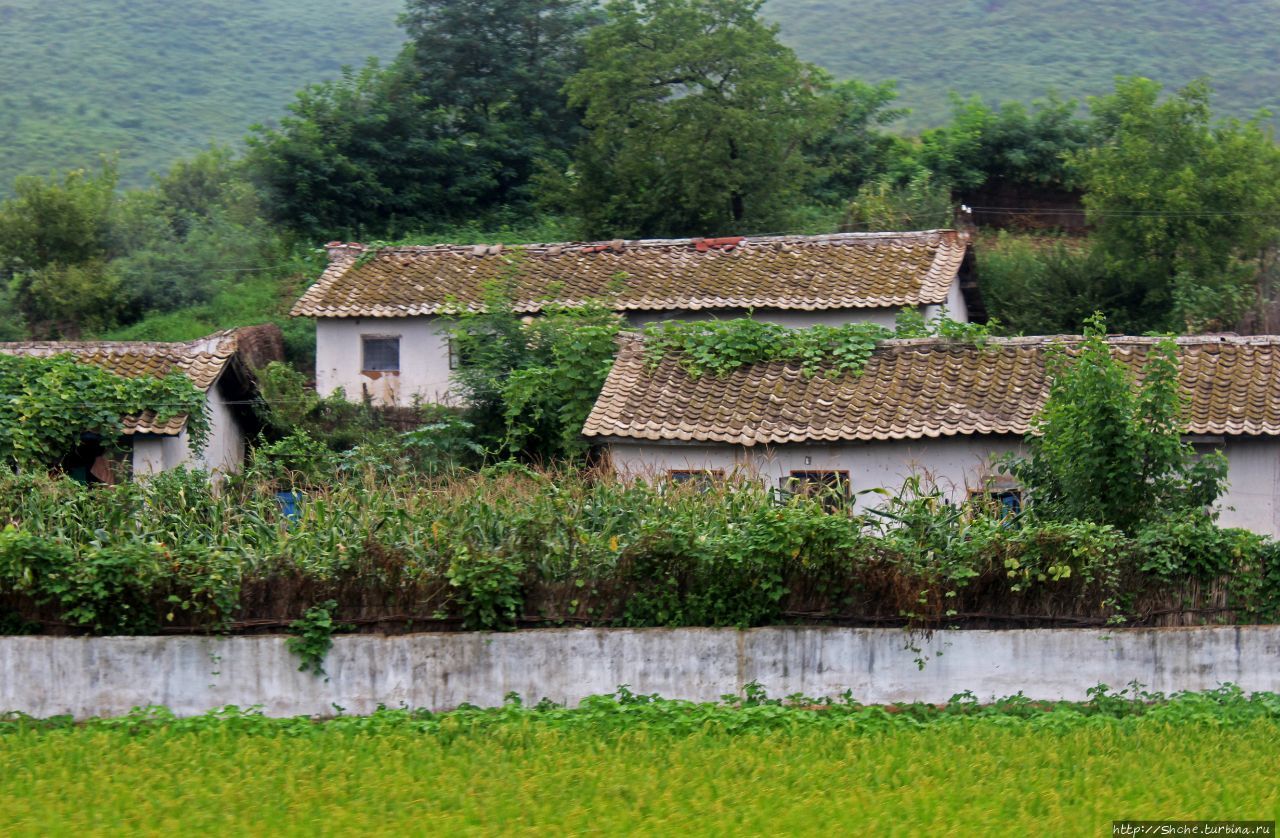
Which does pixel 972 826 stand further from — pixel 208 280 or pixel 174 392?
pixel 208 280

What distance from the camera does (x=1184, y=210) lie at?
24.6 meters

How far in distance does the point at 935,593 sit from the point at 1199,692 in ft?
7.69

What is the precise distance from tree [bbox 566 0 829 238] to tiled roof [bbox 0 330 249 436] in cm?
1051

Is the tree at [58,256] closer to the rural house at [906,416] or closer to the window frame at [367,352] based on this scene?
the window frame at [367,352]

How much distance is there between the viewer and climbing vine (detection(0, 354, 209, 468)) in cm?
1775

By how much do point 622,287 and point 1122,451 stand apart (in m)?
11.9

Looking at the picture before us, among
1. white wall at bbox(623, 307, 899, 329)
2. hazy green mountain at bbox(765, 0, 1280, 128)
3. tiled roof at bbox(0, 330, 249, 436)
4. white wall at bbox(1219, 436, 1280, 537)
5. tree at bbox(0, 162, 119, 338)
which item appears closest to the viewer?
white wall at bbox(1219, 436, 1280, 537)

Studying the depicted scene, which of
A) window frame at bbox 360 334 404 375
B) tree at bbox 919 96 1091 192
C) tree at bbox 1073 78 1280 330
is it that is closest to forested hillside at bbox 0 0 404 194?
window frame at bbox 360 334 404 375

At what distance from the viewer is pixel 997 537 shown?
38.0 ft

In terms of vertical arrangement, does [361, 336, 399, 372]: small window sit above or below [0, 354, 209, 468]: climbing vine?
below

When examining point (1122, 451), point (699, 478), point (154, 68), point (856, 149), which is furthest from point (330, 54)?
point (1122, 451)

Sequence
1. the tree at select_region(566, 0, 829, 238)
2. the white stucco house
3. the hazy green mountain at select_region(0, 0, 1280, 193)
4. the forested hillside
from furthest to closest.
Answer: the hazy green mountain at select_region(0, 0, 1280, 193) < the forested hillside < the tree at select_region(566, 0, 829, 238) < the white stucco house

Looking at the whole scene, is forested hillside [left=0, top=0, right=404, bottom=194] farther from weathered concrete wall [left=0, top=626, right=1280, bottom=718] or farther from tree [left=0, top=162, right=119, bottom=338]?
weathered concrete wall [left=0, top=626, right=1280, bottom=718]

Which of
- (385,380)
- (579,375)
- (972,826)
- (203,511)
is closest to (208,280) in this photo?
(385,380)
